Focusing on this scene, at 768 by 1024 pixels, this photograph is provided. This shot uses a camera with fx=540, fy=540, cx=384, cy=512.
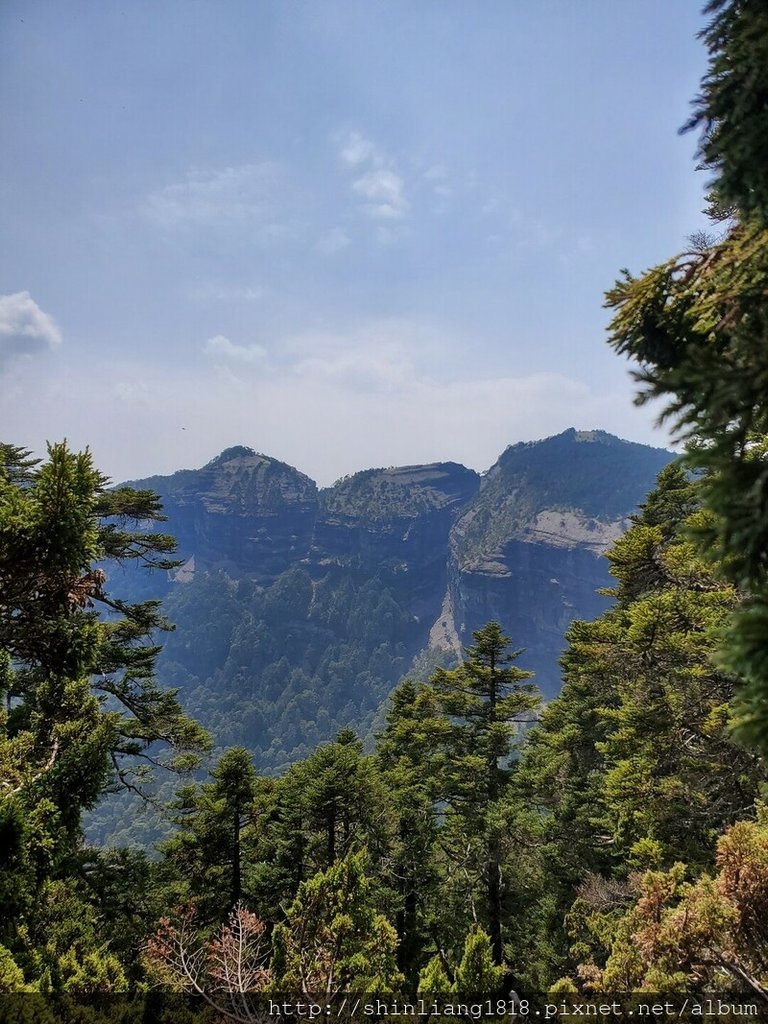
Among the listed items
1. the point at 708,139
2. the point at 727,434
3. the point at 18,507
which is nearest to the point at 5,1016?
the point at 18,507

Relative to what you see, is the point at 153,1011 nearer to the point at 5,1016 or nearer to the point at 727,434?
the point at 5,1016

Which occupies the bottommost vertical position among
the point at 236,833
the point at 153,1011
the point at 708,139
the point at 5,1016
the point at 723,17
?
the point at 236,833

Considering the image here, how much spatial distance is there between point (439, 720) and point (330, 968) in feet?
41.7

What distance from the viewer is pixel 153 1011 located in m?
9.52

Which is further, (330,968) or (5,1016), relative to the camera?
(330,968)

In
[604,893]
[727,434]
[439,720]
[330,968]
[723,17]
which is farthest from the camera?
[439,720]

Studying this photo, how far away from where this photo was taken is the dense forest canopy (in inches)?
178

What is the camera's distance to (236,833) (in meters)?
17.6

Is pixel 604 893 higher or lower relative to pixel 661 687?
lower

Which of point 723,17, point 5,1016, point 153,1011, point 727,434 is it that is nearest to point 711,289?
point 723,17

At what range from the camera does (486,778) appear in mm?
18594

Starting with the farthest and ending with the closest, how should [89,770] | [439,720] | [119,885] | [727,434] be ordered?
[439,720]
[119,885]
[89,770]
[727,434]

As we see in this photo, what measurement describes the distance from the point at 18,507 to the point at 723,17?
8630 mm

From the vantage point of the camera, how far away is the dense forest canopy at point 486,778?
4.52 meters
